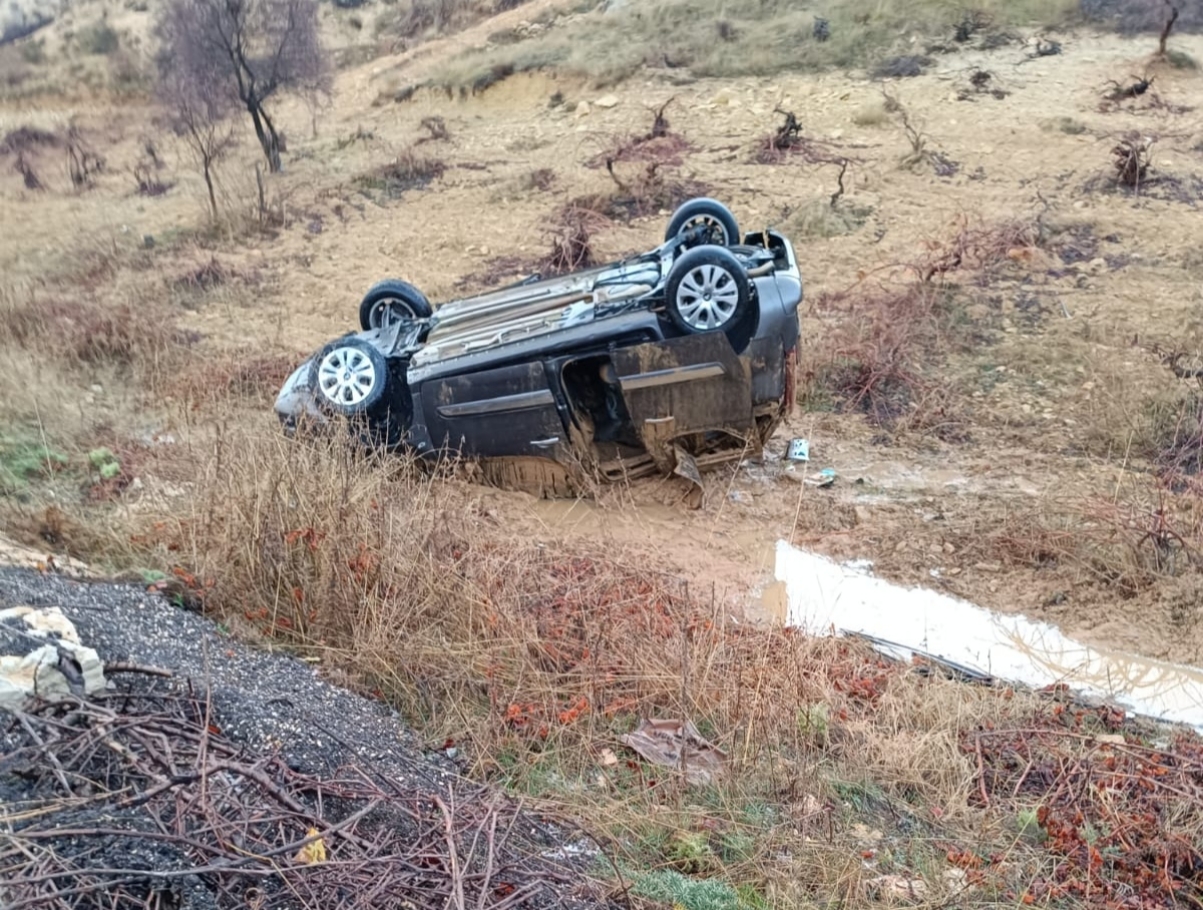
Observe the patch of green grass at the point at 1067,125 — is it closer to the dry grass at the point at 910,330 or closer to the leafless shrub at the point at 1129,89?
the leafless shrub at the point at 1129,89

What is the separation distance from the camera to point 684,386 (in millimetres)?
6258

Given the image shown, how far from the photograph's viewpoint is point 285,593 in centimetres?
467

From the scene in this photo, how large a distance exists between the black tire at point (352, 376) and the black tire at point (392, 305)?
1222mm

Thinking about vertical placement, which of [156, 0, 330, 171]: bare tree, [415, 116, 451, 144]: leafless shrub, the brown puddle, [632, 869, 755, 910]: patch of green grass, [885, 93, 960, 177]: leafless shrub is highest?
[156, 0, 330, 171]: bare tree

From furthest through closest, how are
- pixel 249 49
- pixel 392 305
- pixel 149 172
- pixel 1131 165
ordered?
pixel 149 172 < pixel 249 49 < pixel 1131 165 < pixel 392 305

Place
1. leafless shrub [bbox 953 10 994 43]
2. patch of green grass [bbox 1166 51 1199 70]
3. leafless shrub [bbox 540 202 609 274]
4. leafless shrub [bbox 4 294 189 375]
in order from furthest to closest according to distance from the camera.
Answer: leafless shrub [bbox 953 10 994 43] < patch of green grass [bbox 1166 51 1199 70] < leafless shrub [bbox 540 202 609 274] < leafless shrub [bbox 4 294 189 375]

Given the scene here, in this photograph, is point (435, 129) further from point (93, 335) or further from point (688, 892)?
point (688, 892)

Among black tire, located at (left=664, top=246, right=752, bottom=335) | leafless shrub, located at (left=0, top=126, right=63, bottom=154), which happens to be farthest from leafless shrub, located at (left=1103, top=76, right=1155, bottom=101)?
leafless shrub, located at (left=0, top=126, right=63, bottom=154)

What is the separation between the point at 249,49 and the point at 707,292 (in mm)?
14159

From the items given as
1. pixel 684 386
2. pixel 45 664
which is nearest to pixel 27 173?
pixel 684 386

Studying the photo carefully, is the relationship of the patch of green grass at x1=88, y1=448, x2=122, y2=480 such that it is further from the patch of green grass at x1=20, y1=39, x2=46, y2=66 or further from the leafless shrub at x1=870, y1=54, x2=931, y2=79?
the patch of green grass at x1=20, y1=39, x2=46, y2=66

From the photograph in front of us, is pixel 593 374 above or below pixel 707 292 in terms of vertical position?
below

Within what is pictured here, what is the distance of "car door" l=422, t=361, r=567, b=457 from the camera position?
6340 millimetres

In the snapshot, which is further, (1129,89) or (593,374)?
(1129,89)
